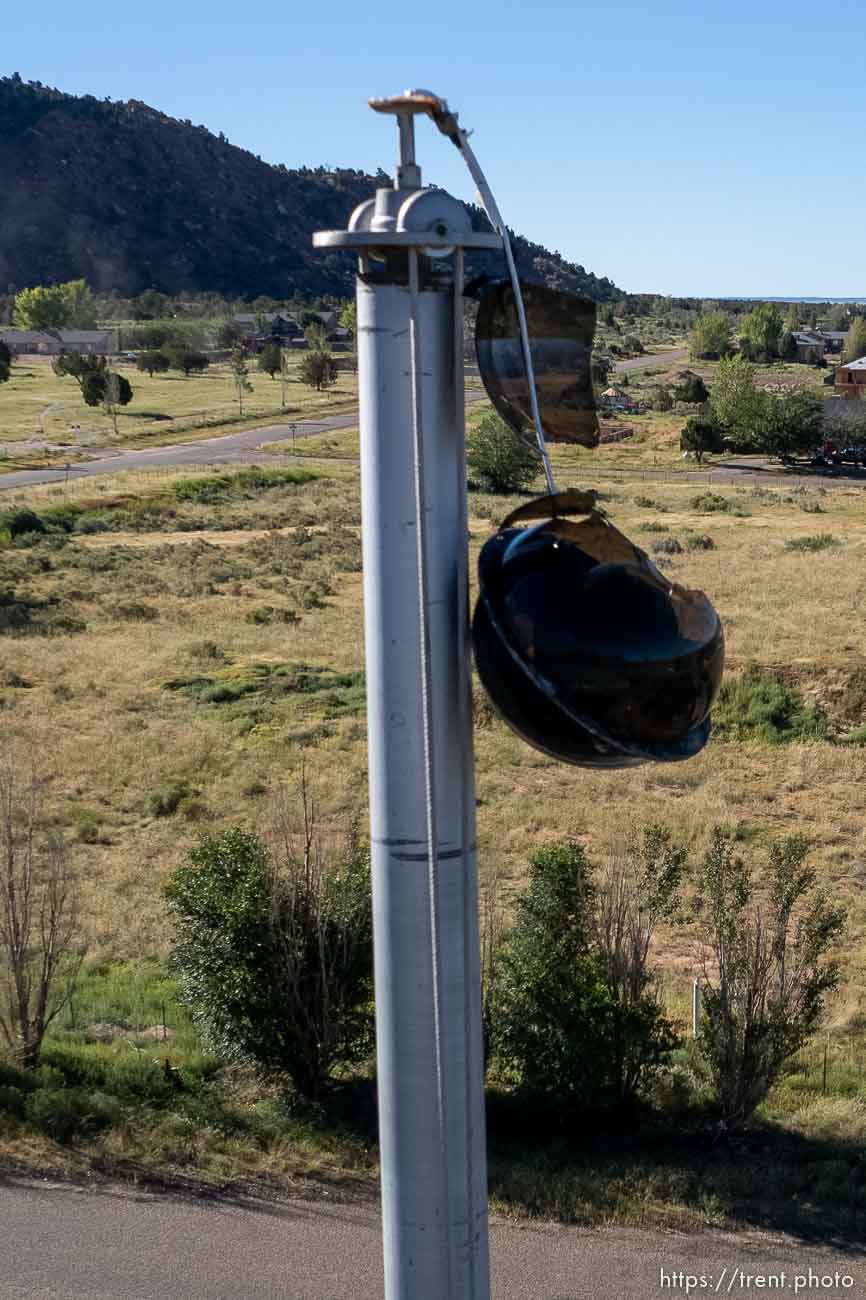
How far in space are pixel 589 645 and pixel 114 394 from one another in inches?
2763

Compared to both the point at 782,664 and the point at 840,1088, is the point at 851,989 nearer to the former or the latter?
the point at 840,1088

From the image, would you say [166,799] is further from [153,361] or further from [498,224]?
[153,361]

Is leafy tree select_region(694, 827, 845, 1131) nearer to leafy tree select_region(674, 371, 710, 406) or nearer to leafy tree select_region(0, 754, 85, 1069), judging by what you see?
leafy tree select_region(0, 754, 85, 1069)

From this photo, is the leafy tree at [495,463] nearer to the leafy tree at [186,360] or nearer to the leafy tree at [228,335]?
the leafy tree at [186,360]

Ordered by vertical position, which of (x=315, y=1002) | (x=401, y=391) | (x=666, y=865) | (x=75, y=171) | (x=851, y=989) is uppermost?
(x=75, y=171)

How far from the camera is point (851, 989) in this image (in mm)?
12383

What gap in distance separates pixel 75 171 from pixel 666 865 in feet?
566

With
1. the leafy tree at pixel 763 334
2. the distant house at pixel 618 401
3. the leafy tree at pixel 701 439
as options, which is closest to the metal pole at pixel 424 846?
the leafy tree at pixel 701 439

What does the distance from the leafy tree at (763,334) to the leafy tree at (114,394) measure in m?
59.1

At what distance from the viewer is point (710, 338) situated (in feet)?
375

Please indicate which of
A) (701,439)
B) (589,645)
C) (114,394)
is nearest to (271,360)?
(114,394)

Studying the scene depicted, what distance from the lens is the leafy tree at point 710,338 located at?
113 meters

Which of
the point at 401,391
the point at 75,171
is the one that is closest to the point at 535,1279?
the point at 401,391

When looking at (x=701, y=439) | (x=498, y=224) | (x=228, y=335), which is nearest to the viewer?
(x=498, y=224)
